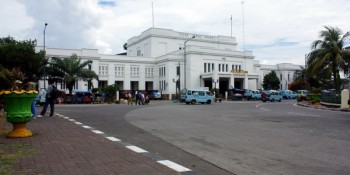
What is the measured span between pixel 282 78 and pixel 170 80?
1606 inches

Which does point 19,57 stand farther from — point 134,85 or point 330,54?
point 134,85

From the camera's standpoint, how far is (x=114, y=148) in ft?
27.0

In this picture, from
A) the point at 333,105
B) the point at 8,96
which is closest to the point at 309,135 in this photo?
the point at 8,96

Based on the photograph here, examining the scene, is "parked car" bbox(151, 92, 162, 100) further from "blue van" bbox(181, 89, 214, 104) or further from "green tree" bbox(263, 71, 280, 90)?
"green tree" bbox(263, 71, 280, 90)

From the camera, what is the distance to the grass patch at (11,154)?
5856mm

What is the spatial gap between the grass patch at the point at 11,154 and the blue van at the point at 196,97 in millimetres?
35375

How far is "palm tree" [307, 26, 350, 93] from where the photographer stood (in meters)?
35.9

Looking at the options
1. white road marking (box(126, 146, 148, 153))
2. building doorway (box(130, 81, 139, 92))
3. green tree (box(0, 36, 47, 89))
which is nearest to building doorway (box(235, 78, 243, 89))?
building doorway (box(130, 81, 139, 92))

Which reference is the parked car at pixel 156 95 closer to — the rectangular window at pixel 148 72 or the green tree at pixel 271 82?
the rectangular window at pixel 148 72

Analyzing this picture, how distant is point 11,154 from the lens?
23.8ft

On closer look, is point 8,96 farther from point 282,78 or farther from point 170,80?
point 282,78

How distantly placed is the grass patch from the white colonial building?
60.6 metres

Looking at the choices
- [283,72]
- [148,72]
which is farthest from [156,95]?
[283,72]

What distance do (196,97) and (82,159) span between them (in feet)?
122
